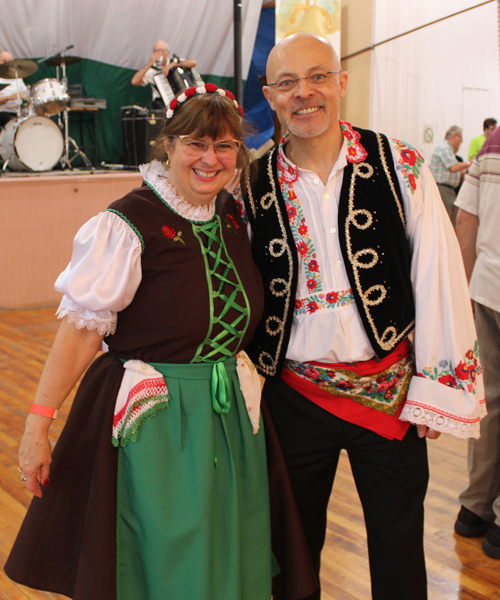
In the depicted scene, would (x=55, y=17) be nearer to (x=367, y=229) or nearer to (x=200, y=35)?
(x=200, y=35)

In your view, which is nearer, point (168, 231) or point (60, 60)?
point (168, 231)

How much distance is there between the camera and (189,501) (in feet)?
4.35

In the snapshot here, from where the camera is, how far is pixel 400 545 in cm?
149

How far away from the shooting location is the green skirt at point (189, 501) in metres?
1.31

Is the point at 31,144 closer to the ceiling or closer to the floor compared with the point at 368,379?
closer to the ceiling

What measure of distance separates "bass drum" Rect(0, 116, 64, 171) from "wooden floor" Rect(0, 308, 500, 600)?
3984 mm

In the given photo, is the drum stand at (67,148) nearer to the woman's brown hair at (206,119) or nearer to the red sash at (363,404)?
the woman's brown hair at (206,119)

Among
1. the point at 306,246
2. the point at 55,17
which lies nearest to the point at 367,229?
the point at 306,246

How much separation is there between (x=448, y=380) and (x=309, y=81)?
739 mm

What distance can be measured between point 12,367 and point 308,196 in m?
3.02

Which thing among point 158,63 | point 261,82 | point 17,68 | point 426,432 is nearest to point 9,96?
point 17,68

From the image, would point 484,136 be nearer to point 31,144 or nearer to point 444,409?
point 31,144

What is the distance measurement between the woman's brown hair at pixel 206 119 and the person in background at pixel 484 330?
1.02 metres

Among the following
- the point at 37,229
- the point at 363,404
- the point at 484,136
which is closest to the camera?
the point at 363,404
